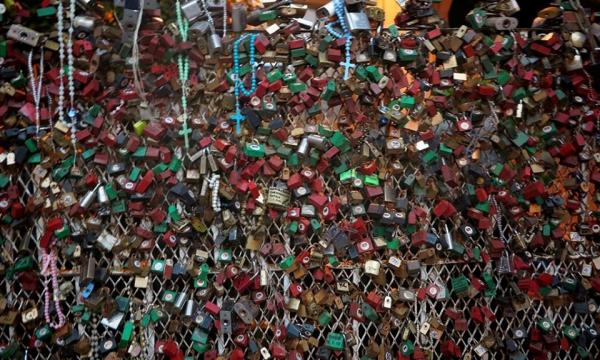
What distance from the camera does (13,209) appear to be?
3.29 m

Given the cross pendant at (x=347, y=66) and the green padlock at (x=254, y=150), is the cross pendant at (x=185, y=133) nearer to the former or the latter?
the green padlock at (x=254, y=150)

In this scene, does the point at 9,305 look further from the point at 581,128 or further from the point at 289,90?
the point at 581,128

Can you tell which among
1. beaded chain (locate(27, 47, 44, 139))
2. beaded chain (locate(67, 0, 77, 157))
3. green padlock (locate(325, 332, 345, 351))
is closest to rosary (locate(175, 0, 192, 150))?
beaded chain (locate(67, 0, 77, 157))

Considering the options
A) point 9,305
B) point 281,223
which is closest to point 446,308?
point 281,223

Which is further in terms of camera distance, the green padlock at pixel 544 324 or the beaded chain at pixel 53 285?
the green padlock at pixel 544 324

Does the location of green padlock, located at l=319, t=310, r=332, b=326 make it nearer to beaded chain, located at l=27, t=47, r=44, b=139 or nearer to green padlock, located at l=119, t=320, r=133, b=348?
green padlock, located at l=119, t=320, r=133, b=348

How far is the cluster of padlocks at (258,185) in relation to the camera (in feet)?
10.9

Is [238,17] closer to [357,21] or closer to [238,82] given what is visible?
[238,82]

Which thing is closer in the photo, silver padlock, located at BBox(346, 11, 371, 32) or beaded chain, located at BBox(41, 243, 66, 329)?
beaded chain, located at BBox(41, 243, 66, 329)

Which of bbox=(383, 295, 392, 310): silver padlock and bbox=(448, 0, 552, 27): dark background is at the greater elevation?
bbox=(448, 0, 552, 27): dark background

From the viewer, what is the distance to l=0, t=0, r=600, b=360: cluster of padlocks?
333 cm

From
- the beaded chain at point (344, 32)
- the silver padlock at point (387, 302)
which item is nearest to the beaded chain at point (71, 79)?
the beaded chain at point (344, 32)

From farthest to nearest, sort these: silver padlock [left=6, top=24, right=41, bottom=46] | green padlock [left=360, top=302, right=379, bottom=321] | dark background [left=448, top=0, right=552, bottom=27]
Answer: dark background [left=448, top=0, right=552, bottom=27] < green padlock [left=360, top=302, right=379, bottom=321] < silver padlock [left=6, top=24, right=41, bottom=46]

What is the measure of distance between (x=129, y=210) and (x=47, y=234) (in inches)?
19.1
